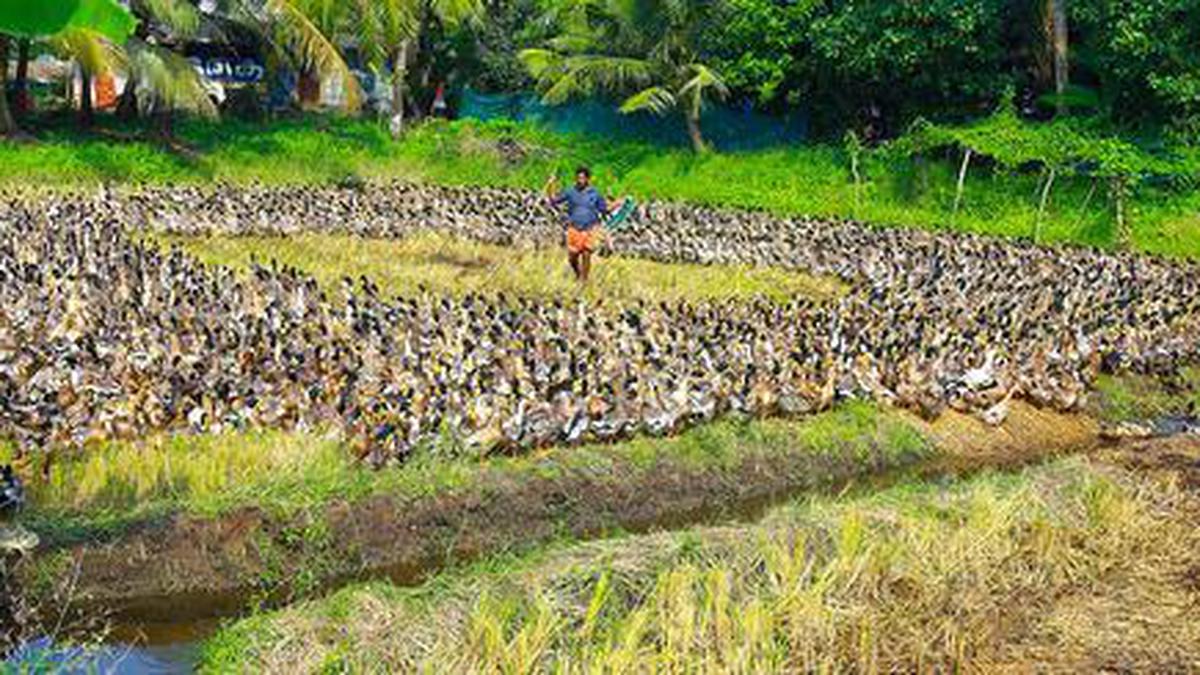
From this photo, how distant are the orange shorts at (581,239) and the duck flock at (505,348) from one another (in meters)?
1.21

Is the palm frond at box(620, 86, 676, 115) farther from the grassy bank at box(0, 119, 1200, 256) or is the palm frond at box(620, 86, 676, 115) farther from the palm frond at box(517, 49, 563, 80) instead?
the palm frond at box(517, 49, 563, 80)

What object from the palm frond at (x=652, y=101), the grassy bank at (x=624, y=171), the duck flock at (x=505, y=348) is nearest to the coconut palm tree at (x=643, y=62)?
the palm frond at (x=652, y=101)

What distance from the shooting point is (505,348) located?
35.8 feet

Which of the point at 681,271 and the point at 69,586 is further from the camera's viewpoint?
the point at 681,271

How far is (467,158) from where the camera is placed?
30453 mm

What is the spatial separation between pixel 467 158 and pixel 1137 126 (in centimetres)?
1331

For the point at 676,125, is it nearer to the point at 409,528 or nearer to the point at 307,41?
the point at 307,41

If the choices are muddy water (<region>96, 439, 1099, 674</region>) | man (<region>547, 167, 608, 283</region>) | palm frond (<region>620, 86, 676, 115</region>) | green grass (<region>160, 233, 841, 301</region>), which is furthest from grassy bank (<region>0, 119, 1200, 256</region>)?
muddy water (<region>96, 439, 1099, 674</region>)

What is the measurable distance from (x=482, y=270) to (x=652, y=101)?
12869mm

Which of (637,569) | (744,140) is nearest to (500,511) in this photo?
(637,569)

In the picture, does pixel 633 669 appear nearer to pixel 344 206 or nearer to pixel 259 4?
pixel 344 206

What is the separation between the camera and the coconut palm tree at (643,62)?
29969mm

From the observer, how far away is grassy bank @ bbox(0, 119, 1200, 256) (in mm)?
24281

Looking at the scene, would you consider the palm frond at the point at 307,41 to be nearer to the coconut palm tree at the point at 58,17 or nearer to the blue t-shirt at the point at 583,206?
the blue t-shirt at the point at 583,206
